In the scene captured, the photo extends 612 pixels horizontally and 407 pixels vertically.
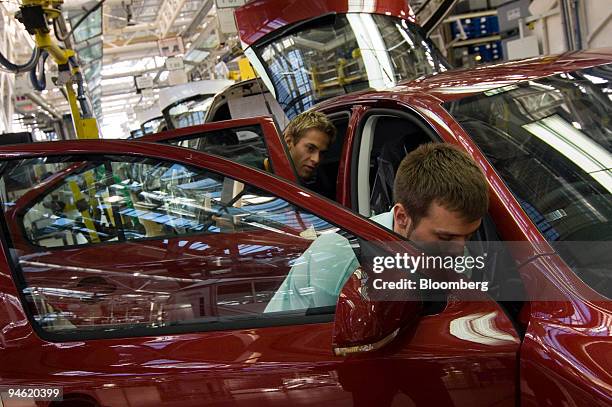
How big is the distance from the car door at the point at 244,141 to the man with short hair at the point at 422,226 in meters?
1.22

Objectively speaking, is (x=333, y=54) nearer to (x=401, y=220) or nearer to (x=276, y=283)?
(x=401, y=220)

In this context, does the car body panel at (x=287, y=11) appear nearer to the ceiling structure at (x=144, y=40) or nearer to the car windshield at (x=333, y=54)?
the car windshield at (x=333, y=54)

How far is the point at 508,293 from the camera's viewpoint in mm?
1610

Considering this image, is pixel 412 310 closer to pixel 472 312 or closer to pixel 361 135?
pixel 472 312

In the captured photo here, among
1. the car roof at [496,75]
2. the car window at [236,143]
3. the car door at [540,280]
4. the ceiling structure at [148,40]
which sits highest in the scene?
the ceiling structure at [148,40]

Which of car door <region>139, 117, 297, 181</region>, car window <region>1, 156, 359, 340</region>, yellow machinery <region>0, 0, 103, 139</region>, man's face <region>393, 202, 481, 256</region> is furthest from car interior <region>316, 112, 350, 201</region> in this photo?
yellow machinery <region>0, 0, 103, 139</region>

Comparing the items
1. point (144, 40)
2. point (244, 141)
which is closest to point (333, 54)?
point (244, 141)

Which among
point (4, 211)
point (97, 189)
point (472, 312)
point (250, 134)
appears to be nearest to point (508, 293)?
point (472, 312)

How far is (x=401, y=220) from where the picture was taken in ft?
5.60

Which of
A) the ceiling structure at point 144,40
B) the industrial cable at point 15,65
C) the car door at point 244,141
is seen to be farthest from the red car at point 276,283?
the ceiling structure at point 144,40

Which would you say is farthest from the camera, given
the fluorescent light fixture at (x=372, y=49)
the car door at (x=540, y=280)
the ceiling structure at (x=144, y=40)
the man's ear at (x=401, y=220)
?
the ceiling structure at (x=144, y=40)

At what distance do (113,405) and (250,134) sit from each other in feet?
5.62

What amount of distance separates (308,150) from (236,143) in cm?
34

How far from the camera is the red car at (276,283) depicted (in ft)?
4.72
